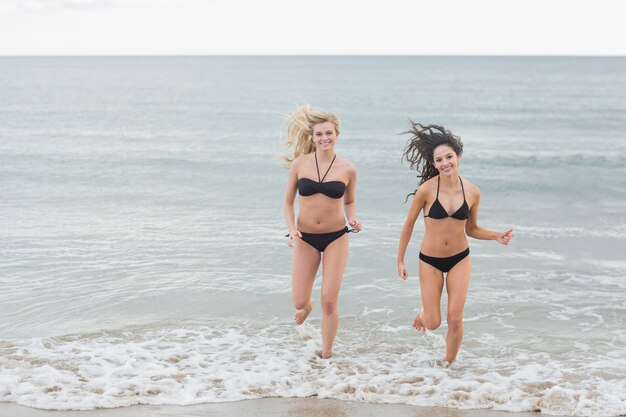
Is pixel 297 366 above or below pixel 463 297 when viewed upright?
below

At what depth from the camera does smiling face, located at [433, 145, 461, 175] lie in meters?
6.69

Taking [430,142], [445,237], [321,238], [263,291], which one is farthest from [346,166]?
[263,291]

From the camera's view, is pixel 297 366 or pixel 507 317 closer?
pixel 297 366

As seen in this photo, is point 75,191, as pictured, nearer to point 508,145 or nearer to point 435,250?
point 435,250

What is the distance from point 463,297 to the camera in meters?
6.75

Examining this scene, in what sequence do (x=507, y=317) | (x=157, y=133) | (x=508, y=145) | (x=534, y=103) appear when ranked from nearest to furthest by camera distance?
(x=507, y=317) < (x=508, y=145) < (x=157, y=133) < (x=534, y=103)

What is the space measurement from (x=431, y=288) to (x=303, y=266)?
4.22 feet

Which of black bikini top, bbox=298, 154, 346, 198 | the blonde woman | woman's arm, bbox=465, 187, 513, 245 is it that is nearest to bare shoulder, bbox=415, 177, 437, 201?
woman's arm, bbox=465, 187, 513, 245

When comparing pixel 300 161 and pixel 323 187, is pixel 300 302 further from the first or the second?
pixel 300 161

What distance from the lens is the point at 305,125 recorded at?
23.9 feet

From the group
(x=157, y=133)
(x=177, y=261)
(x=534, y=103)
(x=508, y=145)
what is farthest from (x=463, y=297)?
(x=534, y=103)

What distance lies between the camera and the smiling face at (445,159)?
6688 millimetres

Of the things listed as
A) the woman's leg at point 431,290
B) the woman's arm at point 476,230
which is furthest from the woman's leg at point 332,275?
the woman's arm at point 476,230

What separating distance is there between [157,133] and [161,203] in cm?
1946
